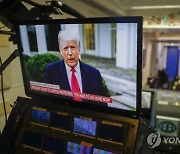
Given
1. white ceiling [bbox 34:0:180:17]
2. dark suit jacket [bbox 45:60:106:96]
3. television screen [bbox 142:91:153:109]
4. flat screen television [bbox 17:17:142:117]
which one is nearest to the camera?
flat screen television [bbox 17:17:142:117]

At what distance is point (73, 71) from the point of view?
3.36ft

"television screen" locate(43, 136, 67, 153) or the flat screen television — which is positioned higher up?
the flat screen television

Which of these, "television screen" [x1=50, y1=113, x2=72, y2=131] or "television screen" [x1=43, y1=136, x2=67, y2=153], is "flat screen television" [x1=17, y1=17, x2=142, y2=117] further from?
"television screen" [x1=43, y1=136, x2=67, y2=153]

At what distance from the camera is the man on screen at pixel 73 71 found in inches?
38.4

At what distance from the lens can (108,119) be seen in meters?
0.98

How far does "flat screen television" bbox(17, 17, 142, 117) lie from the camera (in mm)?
879

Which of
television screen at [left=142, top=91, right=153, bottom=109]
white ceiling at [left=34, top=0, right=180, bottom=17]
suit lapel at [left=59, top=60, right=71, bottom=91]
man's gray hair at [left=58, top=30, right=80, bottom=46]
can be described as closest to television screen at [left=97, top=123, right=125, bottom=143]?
suit lapel at [left=59, top=60, right=71, bottom=91]

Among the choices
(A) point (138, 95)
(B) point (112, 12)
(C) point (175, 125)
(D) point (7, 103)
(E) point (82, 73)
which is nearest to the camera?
(A) point (138, 95)

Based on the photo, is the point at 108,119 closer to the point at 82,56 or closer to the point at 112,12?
the point at 82,56

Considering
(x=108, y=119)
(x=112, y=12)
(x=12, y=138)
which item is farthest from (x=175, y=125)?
(x=112, y=12)

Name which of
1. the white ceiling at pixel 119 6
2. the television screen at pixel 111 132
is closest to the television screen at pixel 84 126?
the television screen at pixel 111 132

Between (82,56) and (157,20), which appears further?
(157,20)

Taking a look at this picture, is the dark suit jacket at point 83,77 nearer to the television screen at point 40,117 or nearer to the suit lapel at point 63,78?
the suit lapel at point 63,78

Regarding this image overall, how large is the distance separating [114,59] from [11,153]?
696 millimetres
